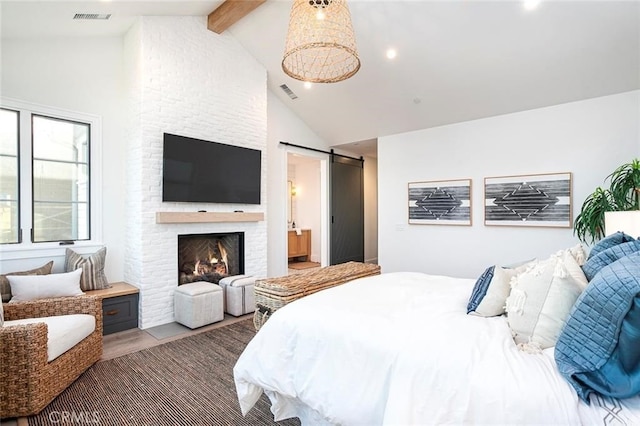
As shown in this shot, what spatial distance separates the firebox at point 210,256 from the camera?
431 centimetres

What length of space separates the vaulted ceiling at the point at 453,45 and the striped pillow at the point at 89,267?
230cm

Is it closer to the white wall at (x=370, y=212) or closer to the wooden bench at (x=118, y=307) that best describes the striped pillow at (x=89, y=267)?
the wooden bench at (x=118, y=307)

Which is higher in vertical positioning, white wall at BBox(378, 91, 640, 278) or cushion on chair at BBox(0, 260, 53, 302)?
white wall at BBox(378, 91, 640, 278)

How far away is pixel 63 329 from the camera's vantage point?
2326 millimetres

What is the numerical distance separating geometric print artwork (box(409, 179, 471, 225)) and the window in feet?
14.6

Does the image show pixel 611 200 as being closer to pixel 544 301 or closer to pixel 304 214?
pixel 544 301

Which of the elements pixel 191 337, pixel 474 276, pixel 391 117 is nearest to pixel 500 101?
pixel 391 117

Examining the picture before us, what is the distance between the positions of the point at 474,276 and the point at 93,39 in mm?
5799

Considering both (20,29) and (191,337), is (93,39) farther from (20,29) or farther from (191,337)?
(191,337)

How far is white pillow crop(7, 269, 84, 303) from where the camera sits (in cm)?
283

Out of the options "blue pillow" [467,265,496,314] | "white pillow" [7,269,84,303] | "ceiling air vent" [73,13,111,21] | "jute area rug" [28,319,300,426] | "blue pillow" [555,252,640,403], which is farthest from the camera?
"ceiling air vent" [73,13,111,21]

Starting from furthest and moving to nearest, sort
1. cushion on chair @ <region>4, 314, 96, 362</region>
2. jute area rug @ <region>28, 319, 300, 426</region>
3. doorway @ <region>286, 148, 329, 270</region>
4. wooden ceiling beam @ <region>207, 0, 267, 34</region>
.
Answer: doorway @ <region>286, 148, 329, 270</region>
wooden ceiling beam @ <region>207, 0, 267, 34</region>
cushion on chair @ <region>4, 314, 96, 362</region>
jute area rug @ <region>28, 319, 300, 426</region>

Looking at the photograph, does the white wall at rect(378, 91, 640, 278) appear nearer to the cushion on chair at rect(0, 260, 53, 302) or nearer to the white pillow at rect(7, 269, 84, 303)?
the white pillow at rect(7, 269, 84, 303)

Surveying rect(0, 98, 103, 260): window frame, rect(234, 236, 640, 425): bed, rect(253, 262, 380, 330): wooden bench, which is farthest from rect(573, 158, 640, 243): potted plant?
rect(0, 98, 103, 260): window frame
